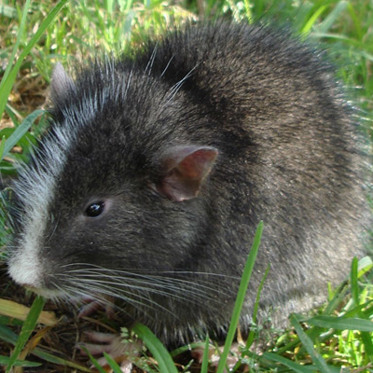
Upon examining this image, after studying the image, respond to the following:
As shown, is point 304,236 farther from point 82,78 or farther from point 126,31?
point 126,31

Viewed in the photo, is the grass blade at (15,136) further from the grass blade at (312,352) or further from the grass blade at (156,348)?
the grass blade at (312,352)

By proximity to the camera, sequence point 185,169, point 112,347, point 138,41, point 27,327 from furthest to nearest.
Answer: point 138,41 → point 112,347 → point 27,327 → point 185,169

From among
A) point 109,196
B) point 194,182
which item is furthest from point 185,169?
point 109,196

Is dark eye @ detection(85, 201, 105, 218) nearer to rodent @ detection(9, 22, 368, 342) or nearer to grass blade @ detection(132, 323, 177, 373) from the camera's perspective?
rodent @ detection(9, 22, 368, 342)

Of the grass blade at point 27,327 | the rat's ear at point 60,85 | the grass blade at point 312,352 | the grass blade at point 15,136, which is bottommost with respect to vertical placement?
the grass blade at point 27,327

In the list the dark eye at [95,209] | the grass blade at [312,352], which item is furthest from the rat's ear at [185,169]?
the grass blade at [312,352]

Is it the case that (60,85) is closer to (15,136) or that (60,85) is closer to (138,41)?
(15,136)
